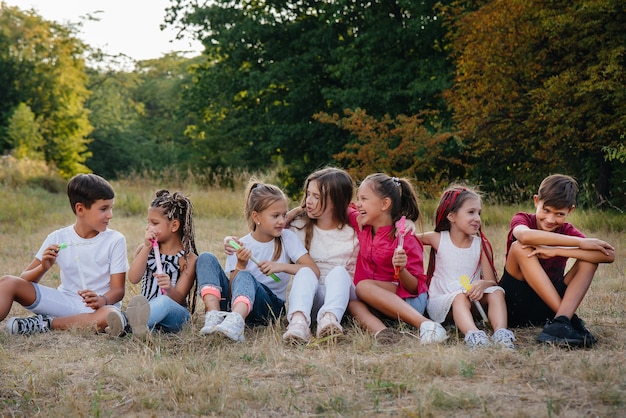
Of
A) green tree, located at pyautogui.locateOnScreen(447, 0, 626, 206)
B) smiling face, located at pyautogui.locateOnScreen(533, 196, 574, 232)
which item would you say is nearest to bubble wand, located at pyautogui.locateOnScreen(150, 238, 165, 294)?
smiling face, located at pyautogui.locateOnScreen(533, 196, 574, 232)

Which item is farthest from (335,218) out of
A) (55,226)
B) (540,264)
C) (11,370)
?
(55,226)

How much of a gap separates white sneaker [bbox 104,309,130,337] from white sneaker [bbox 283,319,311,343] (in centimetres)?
95

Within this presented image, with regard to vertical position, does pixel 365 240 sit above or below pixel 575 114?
below

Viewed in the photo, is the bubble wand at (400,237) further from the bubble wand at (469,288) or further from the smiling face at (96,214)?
the smiling face at (96,214)

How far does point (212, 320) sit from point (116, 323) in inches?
21.9

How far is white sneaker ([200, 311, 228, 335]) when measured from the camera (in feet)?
13.3

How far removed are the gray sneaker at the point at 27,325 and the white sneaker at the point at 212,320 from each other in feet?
3.53

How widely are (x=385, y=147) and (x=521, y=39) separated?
3.14m

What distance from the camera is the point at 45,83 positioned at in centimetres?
3119

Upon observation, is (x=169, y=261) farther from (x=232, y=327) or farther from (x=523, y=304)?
(x=523, y=304)

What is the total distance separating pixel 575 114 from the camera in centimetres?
1143

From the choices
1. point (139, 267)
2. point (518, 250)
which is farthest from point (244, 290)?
point (518, 250)

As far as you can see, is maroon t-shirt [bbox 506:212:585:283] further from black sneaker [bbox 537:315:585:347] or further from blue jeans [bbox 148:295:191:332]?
blue jeans [bbox 148:295:191:332]

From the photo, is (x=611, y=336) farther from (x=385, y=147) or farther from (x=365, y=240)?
(x=385, y=147)
